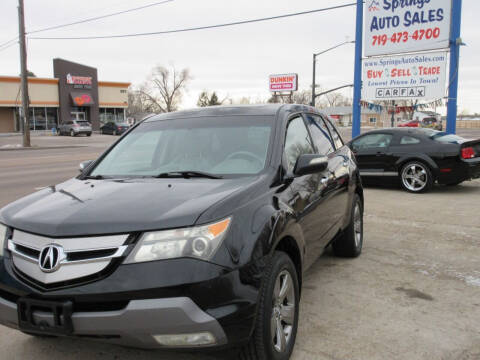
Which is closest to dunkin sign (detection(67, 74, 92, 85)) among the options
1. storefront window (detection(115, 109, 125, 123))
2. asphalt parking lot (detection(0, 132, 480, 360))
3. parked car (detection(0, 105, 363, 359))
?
storefront window (detection(115, 109, 125, 123))

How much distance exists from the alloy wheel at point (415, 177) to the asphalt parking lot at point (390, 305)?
265 centimetres

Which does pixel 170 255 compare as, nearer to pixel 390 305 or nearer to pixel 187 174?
pixel 187 174

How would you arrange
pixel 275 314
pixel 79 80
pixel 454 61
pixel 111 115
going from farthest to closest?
pixel 111 115
pixel 79 80
pixel 454 61
pixel 275 314

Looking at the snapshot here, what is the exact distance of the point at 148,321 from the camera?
215 centimetres

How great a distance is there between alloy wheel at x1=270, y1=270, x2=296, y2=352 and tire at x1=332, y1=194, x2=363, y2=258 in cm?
201

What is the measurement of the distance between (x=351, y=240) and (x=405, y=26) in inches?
412

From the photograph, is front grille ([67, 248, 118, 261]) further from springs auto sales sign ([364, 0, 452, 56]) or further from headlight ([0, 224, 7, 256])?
springs auto sales sign ([364, 0, 452, 56])

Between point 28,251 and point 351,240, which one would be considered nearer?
point 28,251

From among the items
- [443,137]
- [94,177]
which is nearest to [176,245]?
[94,177]

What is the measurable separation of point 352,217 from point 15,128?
172 ft

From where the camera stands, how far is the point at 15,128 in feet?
163

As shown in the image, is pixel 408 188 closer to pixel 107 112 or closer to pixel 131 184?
pixel 131 184

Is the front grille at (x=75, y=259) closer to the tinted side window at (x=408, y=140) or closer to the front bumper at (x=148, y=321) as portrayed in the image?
the front bumper at (x=148, y=321)

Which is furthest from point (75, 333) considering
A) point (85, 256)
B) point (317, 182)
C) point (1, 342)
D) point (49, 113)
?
point (49, 113)
